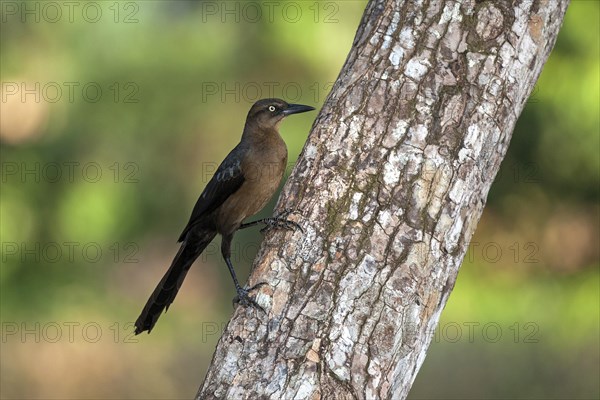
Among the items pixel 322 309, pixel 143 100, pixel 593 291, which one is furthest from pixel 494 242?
pixel 322 309

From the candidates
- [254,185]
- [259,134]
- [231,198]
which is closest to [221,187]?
[231,198]

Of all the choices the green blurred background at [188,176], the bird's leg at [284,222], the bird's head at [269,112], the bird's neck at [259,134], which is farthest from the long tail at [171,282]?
the green blurred background at [188,176]

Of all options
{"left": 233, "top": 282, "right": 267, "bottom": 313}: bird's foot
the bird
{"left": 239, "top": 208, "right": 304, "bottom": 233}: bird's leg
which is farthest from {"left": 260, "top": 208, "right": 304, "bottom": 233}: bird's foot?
the bird

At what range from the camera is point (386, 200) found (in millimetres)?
2852

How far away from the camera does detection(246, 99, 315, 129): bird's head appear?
433cm

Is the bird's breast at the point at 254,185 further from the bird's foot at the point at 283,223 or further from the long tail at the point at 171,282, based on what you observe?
the bird's foot at the point at 283,223

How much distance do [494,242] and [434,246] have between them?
335 centimetres

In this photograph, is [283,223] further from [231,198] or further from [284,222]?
[231,198]

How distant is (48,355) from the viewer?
23.3ft

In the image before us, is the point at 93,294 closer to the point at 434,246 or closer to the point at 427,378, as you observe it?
the point at 427,378

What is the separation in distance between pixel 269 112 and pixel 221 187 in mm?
529

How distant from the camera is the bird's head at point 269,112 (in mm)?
4328

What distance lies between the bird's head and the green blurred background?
1928 mm

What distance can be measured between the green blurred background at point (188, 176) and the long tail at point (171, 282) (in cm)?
220
